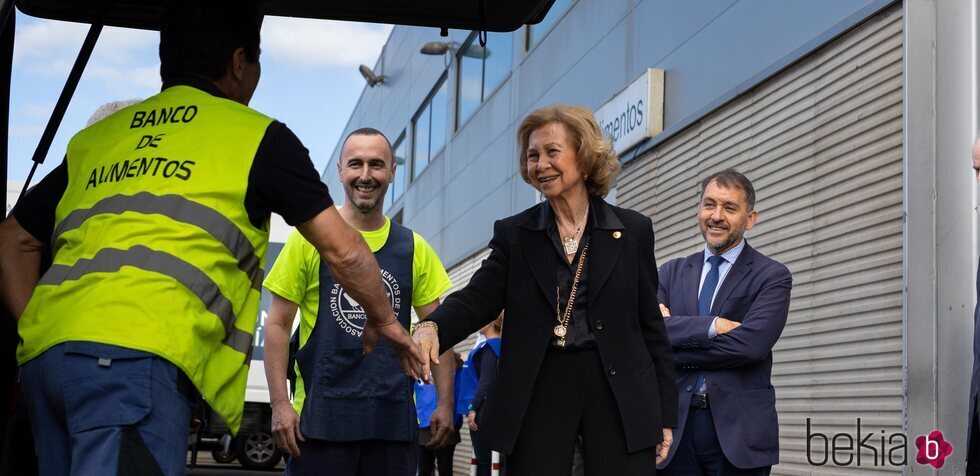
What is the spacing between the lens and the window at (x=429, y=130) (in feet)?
95.1

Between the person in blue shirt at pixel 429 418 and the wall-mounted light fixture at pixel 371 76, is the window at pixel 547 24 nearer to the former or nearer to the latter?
the person in blue shirt at pixel 429 418

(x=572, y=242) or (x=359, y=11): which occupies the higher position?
(x=359, y=11)

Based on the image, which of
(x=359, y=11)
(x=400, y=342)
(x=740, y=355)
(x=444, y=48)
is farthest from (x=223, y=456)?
(x=400, y=342)

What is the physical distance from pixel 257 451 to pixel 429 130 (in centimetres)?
1421

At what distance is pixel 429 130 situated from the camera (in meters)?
31.0

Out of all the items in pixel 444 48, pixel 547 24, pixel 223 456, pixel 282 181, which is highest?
pixel 444 48

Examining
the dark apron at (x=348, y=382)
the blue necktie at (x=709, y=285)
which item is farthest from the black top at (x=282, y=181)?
the blue necktie at (x=709, y=285)

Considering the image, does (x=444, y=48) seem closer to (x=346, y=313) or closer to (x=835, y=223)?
(x=835, y=223)

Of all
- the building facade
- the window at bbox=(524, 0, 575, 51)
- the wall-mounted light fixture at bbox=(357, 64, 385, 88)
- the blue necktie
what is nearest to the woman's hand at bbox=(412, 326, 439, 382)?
the blue necktie

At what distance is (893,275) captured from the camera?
7.83 meters

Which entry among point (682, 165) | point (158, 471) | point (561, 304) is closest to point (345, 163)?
point (561, 304)

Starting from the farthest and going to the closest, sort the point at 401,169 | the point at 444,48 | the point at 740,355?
the point at 401,169, the point at 444,48, the point at 740,355

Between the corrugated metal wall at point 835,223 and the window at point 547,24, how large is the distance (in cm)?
725

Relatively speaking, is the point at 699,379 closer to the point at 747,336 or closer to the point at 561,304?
the point at 747,336
